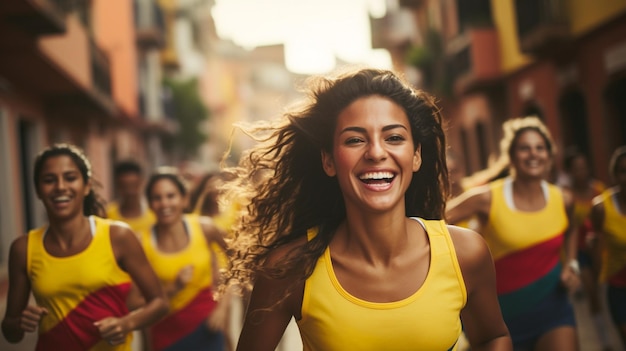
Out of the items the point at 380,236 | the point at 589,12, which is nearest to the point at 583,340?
the point at 380,236

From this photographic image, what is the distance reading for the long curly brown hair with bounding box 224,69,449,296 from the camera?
3.23 meters

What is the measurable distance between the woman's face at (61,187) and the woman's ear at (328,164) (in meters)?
1.88

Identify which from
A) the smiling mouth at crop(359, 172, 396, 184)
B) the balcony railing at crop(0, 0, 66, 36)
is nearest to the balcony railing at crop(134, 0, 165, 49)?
the balcony railing at crop(0, 0, 66, 36)

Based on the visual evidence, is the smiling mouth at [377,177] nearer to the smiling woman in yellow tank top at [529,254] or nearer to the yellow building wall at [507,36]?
the smiling woman in yellow tank top at [529,254]

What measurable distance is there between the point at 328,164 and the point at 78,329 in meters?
1.91

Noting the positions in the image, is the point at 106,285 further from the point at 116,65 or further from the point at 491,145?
the point at 116,65

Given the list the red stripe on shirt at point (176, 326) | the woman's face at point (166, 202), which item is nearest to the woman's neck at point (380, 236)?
the red stripe on shirt at point (176, 326)

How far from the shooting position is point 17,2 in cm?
1177

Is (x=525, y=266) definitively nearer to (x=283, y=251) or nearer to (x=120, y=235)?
(x=120, y=235)

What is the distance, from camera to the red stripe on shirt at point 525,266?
5.62m

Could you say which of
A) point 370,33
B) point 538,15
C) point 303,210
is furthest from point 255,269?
point 370,33

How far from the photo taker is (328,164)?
3.31m

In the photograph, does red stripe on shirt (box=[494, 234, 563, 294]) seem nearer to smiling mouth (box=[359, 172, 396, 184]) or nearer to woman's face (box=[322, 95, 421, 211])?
woman's face (box=[322, 95, 421, 211])

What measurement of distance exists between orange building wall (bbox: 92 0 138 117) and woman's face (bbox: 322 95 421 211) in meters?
26.9
